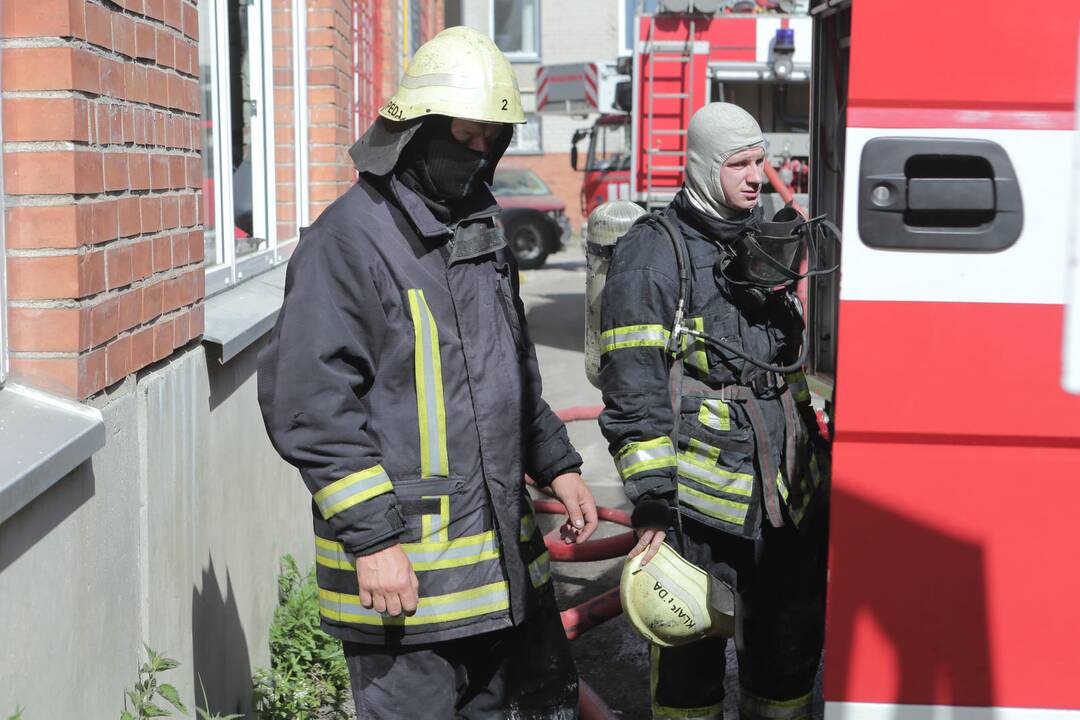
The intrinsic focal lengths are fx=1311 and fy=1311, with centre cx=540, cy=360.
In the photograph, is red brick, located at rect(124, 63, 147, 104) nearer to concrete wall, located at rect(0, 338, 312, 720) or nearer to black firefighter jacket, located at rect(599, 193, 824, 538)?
concrete wall, located at rect(0, 338, 312, 720)

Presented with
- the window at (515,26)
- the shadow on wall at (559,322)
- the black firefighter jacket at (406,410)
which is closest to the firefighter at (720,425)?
the black firefighter jacket at (406,410)

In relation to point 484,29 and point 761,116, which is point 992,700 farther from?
point 484,29

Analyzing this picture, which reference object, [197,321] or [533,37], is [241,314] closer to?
[197,321]

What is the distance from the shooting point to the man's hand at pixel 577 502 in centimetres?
290

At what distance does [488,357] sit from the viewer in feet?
8.73

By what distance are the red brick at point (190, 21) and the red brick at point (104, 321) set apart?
37.8 inches

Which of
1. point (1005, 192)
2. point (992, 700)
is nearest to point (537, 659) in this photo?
point (992, 700)

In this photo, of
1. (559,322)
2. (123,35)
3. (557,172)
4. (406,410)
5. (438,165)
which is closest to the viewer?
(406,410)

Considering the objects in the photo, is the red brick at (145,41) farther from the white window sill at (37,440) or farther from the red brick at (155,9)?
the white window sill at (37,440)

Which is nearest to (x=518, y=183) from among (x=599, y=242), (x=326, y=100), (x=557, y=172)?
(x=557, y=172)

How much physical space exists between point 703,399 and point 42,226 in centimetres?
153

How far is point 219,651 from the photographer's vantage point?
3537 mm

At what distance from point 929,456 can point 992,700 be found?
1.13 feet

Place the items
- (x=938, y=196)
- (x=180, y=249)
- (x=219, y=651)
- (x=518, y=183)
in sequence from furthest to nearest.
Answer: (x=518, y=183) < (x=219, y=651) < (x=180, y=249) < (x=938, y=196)
